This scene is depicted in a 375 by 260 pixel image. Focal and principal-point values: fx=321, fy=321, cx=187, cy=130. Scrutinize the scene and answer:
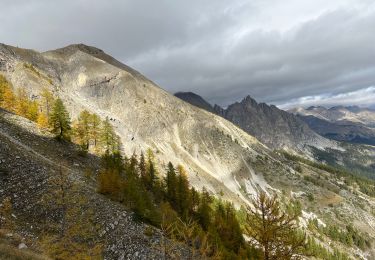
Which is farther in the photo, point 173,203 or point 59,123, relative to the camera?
point 173,203

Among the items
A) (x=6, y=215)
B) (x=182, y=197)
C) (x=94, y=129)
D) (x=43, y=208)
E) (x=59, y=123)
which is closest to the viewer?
(x=6, y=215)

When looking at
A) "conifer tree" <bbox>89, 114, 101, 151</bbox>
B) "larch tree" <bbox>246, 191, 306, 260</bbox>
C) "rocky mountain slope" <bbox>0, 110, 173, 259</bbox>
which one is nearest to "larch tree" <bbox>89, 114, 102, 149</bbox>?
"conifer tree" <bbox>89, 114, 101, 151</bbox>

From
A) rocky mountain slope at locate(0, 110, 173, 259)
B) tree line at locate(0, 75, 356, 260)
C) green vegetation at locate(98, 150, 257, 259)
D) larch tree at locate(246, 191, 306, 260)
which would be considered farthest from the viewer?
green vegetation at locate(98, 150, 257, 259)

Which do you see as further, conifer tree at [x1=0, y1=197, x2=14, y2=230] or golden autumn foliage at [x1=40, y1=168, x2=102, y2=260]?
conifer tree at [x1=0, y1=197, x2=14, y2=230]

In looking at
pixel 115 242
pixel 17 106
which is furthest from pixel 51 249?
pixel 17 106

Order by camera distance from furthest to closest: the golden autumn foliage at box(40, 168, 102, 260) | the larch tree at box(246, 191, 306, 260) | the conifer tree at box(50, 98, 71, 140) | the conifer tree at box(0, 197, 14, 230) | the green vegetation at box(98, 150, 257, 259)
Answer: the conifer tree at box(50, 98, 71, 140), the green vegetation at box(98, 150, 257, 259), the conifer tree at box(0, 197, 14, 230), the golden autumn foliage at box(40, 168, 102, 260), the larch tree at box(246, 191, 306, 260)

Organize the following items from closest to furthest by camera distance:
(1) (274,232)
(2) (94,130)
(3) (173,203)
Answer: (1) (274,232)
(3) (173,203)
(2) (94,130)

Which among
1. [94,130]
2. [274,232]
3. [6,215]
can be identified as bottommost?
[6,215]

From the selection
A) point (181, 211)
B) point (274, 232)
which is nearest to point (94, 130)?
point (181, 211)

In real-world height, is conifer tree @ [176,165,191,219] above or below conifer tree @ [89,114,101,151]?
below

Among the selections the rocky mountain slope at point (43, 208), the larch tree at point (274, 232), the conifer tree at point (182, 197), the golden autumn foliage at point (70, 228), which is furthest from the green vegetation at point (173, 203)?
the larch tree at point (274, 232)

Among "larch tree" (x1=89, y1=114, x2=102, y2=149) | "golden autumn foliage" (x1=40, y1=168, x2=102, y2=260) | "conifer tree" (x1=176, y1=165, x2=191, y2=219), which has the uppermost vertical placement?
"larch tree" (x1=89, y1=114, x2=102, y2=149)

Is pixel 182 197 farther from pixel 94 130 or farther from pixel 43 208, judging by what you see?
pixel 43 208

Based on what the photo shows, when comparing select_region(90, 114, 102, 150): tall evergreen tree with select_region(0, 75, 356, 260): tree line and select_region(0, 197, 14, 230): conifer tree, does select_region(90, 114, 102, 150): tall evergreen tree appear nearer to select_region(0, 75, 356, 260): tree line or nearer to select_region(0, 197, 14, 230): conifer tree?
select_region(0, 75, 356, 260): tree line
